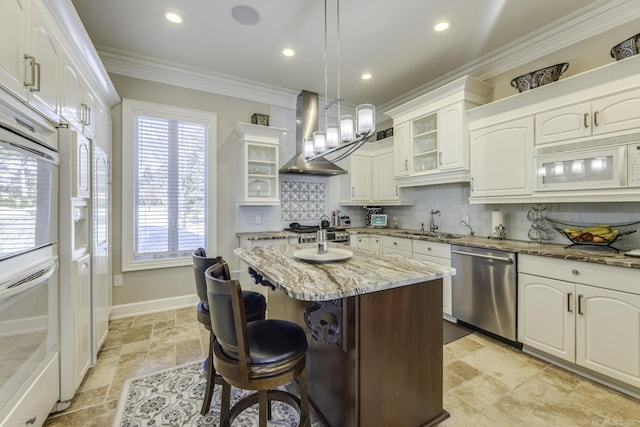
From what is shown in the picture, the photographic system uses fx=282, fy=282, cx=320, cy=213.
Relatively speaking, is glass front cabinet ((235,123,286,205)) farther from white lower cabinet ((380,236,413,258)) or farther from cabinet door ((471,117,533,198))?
cabinet door ((471,117,533,198))

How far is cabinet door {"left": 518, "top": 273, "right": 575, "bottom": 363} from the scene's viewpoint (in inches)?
83.2

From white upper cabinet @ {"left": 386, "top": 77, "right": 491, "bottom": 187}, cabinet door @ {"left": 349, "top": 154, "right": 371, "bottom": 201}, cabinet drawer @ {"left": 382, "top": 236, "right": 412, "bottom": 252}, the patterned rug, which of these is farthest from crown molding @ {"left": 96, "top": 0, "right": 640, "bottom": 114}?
the patterned rug

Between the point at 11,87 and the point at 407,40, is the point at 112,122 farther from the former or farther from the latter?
the point at 407,40

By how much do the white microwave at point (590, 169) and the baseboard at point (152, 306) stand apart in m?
4.04

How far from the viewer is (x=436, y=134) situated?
3477 mm

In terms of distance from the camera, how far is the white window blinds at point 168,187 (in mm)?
3373

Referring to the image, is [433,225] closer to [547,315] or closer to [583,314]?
[547,315]


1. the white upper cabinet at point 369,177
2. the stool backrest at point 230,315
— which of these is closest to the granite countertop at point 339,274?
the stool backrest at point 230,315

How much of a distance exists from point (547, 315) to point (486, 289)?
0.49 metres

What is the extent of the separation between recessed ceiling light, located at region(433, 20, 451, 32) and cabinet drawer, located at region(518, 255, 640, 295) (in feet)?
7.32

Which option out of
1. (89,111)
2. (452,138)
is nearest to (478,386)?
(452,138)

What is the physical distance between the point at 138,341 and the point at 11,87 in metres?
2.28

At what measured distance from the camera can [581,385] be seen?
79.0 inches

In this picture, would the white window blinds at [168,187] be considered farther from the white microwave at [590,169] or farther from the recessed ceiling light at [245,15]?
the white microwave at [590,169]
